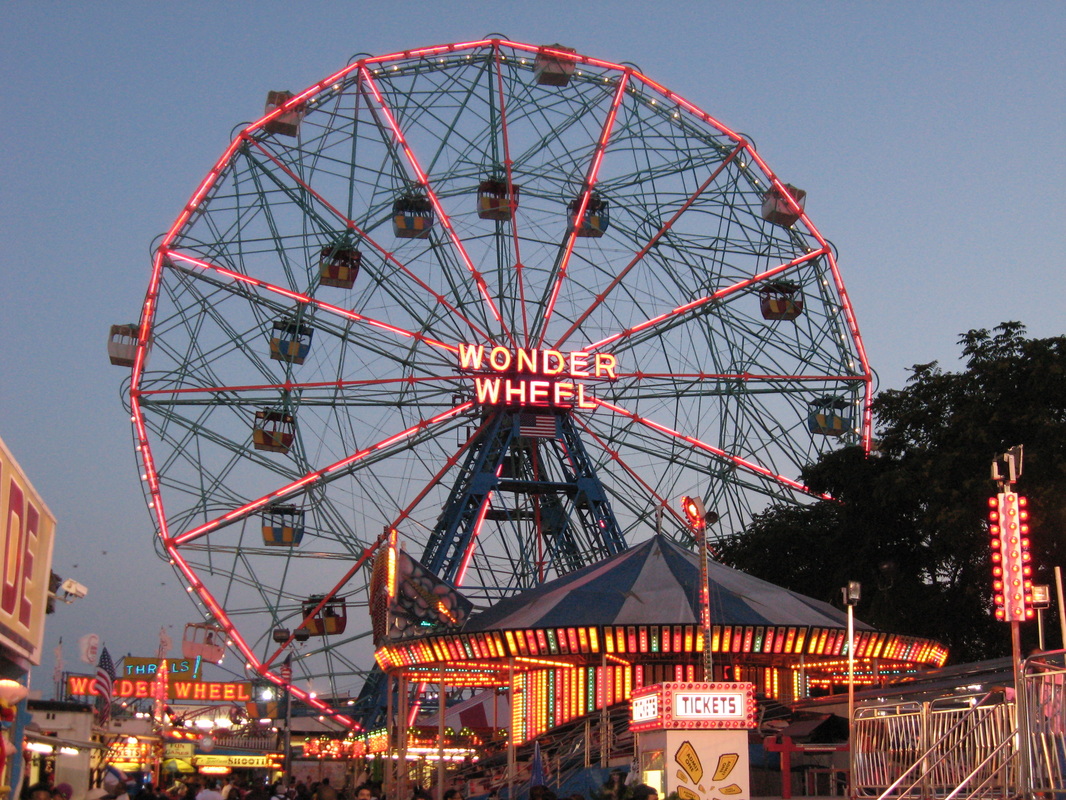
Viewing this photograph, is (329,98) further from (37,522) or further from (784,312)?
(37,522)

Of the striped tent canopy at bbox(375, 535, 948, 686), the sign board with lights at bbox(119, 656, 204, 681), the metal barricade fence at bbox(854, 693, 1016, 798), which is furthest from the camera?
the sign board with lights at bbox(119, 656, 204, 681)

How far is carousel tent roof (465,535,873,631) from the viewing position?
27.1 m

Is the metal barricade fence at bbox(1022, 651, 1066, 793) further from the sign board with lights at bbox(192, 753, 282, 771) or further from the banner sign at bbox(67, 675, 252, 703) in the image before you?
the banner sign at bbox(67, 675, 252, 703)

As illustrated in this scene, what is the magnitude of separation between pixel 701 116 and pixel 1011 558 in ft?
82.5

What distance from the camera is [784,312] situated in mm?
38219

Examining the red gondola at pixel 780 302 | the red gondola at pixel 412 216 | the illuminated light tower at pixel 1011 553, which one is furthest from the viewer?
the red gondola at pixel 780 302

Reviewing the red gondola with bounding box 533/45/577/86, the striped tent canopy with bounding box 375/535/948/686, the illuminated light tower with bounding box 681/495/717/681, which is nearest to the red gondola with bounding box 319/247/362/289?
the red gondola with bounding box 533/45/577/86

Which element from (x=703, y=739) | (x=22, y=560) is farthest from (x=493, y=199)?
(x=22, y=560)

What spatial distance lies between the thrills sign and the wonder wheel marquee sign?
25158 millimetres

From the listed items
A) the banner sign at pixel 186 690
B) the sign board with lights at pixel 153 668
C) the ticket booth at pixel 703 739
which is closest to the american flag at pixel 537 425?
the banner sign at pixel 186 690

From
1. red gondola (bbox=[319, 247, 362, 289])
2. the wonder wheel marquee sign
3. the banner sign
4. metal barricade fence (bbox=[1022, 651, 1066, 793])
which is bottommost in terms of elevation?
metal barricade fence (bbox=[1022, 651, 1066, 793])

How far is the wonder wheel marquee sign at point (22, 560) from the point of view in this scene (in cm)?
832

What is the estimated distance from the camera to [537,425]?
36.6m

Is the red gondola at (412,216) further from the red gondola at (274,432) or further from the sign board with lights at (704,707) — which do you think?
the sign board with lights at (704,707)
